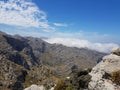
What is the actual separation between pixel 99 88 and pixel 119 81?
2.51 m

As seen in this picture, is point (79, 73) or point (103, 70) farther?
point (79, 73)

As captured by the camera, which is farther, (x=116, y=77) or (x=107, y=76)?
(x=107, y=76)

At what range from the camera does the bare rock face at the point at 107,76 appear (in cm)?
2559

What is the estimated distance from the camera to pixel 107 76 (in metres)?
27.0

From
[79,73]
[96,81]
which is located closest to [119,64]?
[96,81]

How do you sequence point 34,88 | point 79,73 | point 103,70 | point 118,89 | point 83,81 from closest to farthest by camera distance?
point 118,89 → point 103,70 → point 83,81 → point 79,73 → point 34,88

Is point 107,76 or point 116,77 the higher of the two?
point 116,77

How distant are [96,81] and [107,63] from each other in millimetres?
3076

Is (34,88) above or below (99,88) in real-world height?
below

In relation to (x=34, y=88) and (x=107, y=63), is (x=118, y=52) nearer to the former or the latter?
(x=107, y=63)

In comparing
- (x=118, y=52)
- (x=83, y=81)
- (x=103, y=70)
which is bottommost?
(x=83, y=81)

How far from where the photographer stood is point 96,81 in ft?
90.8

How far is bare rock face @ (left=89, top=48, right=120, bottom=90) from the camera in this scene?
25587mm

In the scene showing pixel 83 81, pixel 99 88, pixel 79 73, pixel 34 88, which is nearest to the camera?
pixel 99 88
